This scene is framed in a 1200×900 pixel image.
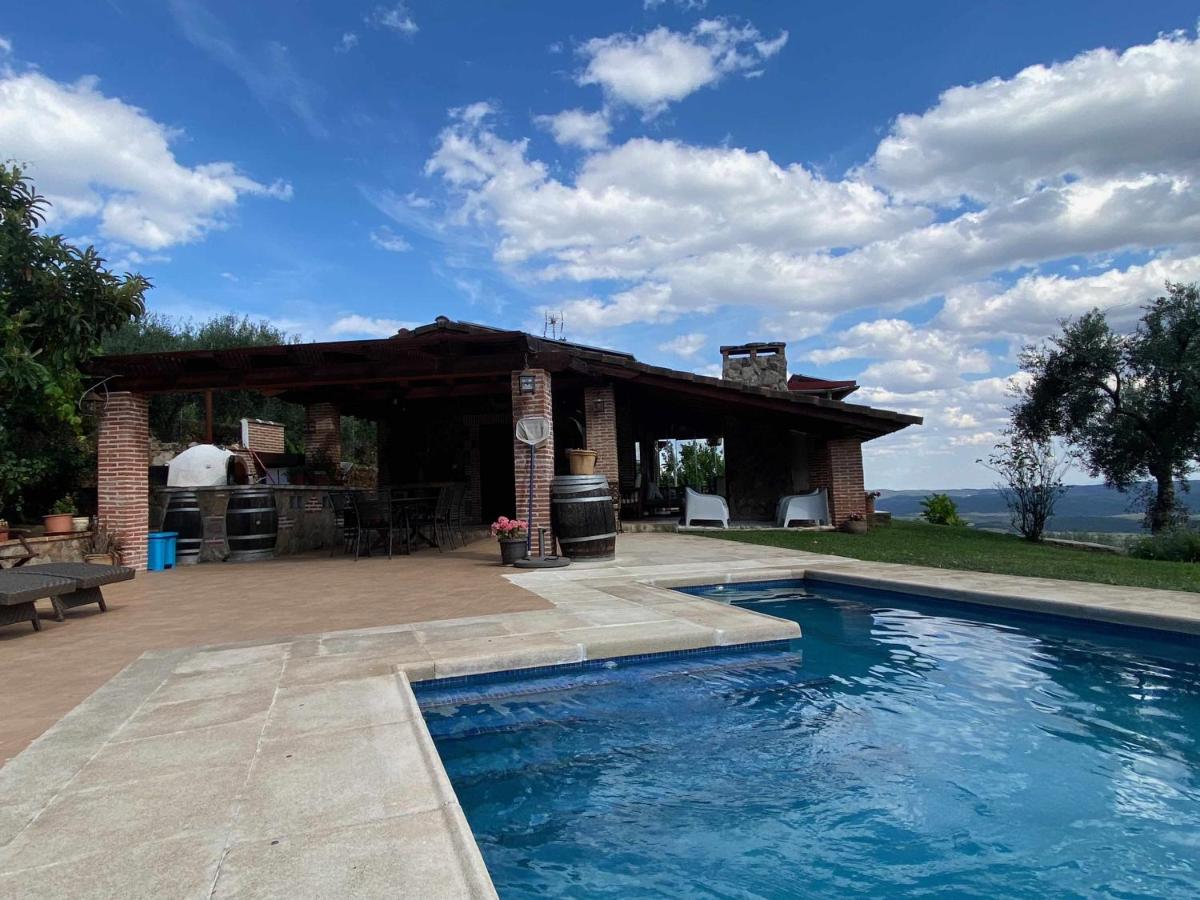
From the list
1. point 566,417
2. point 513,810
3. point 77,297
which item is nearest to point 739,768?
point 513,810

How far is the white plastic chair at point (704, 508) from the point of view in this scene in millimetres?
12641

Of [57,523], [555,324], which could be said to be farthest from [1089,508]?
[57,523]

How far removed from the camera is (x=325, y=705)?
9.32ft

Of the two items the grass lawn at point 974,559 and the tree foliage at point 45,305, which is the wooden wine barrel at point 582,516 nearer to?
the grass lawn at point 974,559

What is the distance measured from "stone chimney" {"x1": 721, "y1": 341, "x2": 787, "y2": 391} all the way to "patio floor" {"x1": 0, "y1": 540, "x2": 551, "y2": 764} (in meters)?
10.6

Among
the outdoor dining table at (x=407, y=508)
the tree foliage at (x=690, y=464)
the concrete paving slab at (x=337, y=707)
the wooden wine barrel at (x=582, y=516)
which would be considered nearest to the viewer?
the concrete paving slab at (x=337, y=707)

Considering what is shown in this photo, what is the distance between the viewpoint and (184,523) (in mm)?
9578

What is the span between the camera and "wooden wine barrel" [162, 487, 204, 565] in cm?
955

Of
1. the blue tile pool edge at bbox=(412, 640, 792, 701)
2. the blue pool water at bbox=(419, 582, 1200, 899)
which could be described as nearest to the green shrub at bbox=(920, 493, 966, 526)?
the blue pool water at bbox=(419, 582, 1200, 899)

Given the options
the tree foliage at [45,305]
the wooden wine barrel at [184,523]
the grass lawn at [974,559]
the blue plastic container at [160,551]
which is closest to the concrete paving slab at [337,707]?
the grass lawn at [974,559]

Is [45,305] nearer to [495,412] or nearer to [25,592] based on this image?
[25,592]

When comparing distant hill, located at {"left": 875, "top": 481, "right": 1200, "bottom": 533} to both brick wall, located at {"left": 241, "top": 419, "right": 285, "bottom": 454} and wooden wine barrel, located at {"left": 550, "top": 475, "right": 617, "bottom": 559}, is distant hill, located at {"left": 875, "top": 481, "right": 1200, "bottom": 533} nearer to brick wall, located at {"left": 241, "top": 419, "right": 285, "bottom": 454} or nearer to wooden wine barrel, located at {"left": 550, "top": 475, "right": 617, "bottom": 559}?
wooden wine barrel, located at {"left": 550, "top": 475, "right": 617, "bottom": 559}

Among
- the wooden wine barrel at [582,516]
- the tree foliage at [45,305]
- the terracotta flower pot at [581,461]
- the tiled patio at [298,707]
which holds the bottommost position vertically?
the tiled patio at [298,707]

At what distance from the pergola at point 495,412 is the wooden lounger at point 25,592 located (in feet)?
12.4
